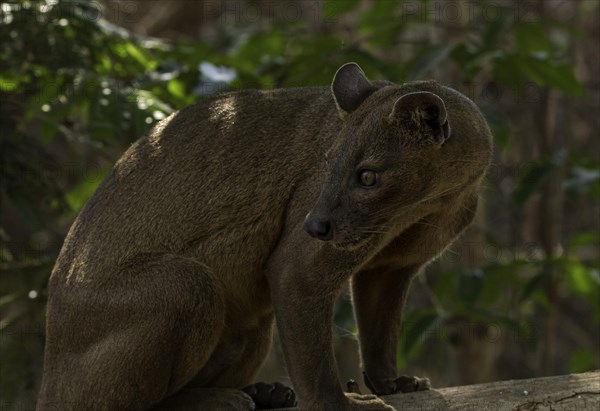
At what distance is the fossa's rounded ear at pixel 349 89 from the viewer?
5.35 metres

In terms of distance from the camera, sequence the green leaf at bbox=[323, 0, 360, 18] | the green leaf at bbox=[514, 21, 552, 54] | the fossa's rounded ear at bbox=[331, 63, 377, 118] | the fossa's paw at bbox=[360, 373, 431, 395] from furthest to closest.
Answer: the green leaf at bbox=[514, 21, 552, 54] → the green leaf at bbox=[323, 0, 360, 18] → the fossa's paw at bbox=[360, 373, 431, 395] → the fossa's rounded ear at bbox=[331, 63, 377, 118]

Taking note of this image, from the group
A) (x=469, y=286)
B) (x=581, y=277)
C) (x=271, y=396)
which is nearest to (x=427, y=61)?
(x=469, y=286)

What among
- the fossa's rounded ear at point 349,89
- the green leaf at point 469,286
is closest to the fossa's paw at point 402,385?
the fossa's rounded ear at point 349,89

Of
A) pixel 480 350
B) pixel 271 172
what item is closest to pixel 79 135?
pixel 271 172

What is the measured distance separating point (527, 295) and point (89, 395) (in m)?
4.27

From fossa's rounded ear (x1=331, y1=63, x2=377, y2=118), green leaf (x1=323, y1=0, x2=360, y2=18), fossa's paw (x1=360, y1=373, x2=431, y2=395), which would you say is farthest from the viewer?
green leaf (x1=323, y1=0, x2=360, y2=18)

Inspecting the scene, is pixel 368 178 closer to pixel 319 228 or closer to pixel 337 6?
pixel 319 228

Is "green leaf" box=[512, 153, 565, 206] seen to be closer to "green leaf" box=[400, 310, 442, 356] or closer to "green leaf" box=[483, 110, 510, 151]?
"green leaf" box=[483, 110, 510, 151]

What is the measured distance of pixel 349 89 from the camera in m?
5.39

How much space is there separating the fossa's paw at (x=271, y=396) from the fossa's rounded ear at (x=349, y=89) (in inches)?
68.0

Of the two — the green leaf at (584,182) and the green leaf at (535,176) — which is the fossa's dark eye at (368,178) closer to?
the green leaf at (584,182)

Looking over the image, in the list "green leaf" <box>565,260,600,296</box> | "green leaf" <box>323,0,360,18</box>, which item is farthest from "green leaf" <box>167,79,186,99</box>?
"green leaf" <box>565,260,600,296</box>

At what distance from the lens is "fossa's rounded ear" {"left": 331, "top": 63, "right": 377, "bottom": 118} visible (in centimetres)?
535

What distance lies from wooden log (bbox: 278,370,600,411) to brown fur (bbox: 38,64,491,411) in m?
0.36
